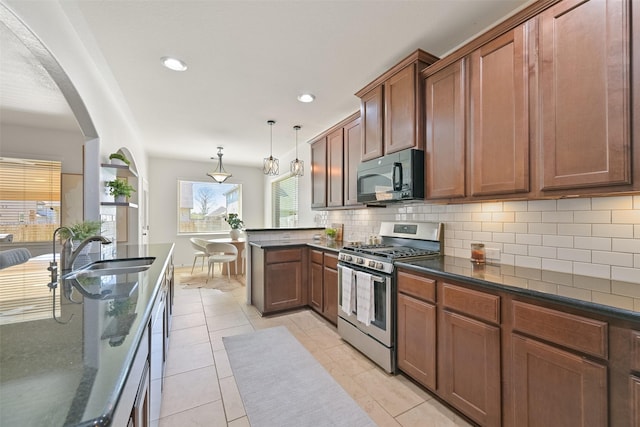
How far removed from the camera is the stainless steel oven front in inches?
83.4

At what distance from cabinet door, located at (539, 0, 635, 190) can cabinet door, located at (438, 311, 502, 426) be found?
3.06ft

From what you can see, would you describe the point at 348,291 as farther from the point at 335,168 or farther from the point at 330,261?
the point at 335,168

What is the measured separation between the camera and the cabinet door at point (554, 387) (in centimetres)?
110

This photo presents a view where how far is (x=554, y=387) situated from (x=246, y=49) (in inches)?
115

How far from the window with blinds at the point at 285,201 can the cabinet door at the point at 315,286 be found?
2.02 metres

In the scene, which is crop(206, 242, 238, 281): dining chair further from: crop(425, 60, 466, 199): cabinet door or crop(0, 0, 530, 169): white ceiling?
crop(425, 60, 466, 199): cabinet door

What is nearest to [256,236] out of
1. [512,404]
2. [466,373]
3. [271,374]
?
[271,374]

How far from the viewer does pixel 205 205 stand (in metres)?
6.73

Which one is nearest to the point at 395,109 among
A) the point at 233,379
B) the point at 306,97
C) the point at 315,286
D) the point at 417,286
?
the point at 306,97

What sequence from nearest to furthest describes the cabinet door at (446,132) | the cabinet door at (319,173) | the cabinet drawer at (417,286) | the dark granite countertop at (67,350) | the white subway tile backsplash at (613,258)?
1. the dark granite countertop at (67,350)
2. the white subway tile backsplash at (613,258)
3. the cabinet drawer at (417,286)
4. the cabinet door at (446,132)
5. the cabinet door at (319,173)

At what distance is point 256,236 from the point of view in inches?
148

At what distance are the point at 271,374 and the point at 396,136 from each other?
232cm

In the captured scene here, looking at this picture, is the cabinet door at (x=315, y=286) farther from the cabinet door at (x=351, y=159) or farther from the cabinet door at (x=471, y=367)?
the cabinet door at (x=471, y=367)

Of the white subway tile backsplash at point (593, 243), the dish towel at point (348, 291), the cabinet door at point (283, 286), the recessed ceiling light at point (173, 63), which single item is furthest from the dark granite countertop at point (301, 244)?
the recessed ceiling light at point (173, 63)
